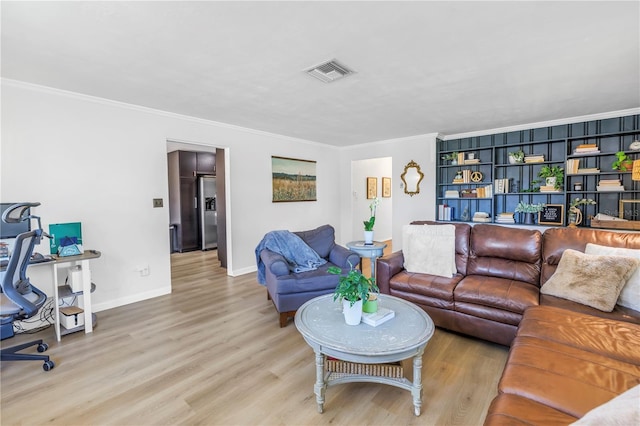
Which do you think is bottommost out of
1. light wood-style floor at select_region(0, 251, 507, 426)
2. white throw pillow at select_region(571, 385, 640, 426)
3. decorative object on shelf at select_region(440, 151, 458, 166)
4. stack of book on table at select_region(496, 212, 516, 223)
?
light wood-style floor at select_region(0, 251, 507, 426)

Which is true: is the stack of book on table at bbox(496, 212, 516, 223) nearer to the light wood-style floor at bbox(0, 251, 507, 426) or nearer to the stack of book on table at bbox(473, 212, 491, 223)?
the stack of book on table at bbox(473, 212, 491, 223)

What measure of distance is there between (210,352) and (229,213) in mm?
2515

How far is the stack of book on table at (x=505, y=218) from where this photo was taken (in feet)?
16.0

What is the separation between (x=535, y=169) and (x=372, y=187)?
11.7ft

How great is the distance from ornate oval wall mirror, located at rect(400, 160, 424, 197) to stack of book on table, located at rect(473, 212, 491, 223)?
1.06 m

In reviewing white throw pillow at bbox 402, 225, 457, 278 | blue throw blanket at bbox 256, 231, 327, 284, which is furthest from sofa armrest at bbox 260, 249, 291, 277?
white throw pillow at bbox 402, 225, 457, 278

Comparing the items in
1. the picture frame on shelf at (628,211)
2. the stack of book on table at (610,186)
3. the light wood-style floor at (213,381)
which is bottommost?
the light wood-style floor at (213,381)

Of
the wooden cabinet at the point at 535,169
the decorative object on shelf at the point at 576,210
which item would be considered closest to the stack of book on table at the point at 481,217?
the wooden cabinet at the point at 535,169

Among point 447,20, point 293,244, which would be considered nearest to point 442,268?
point 293,244

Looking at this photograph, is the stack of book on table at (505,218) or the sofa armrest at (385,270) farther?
the stack of book on table at (505,218)

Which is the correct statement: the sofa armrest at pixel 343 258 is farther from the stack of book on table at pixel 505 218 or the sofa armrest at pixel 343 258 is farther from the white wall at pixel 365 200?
the stack of book on table at pixel 505 218

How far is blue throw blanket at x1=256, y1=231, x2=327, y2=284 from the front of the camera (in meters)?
3.34

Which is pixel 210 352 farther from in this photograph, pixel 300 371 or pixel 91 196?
pixel 91 196

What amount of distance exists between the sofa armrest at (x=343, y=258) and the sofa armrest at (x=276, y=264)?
0.66 meters
